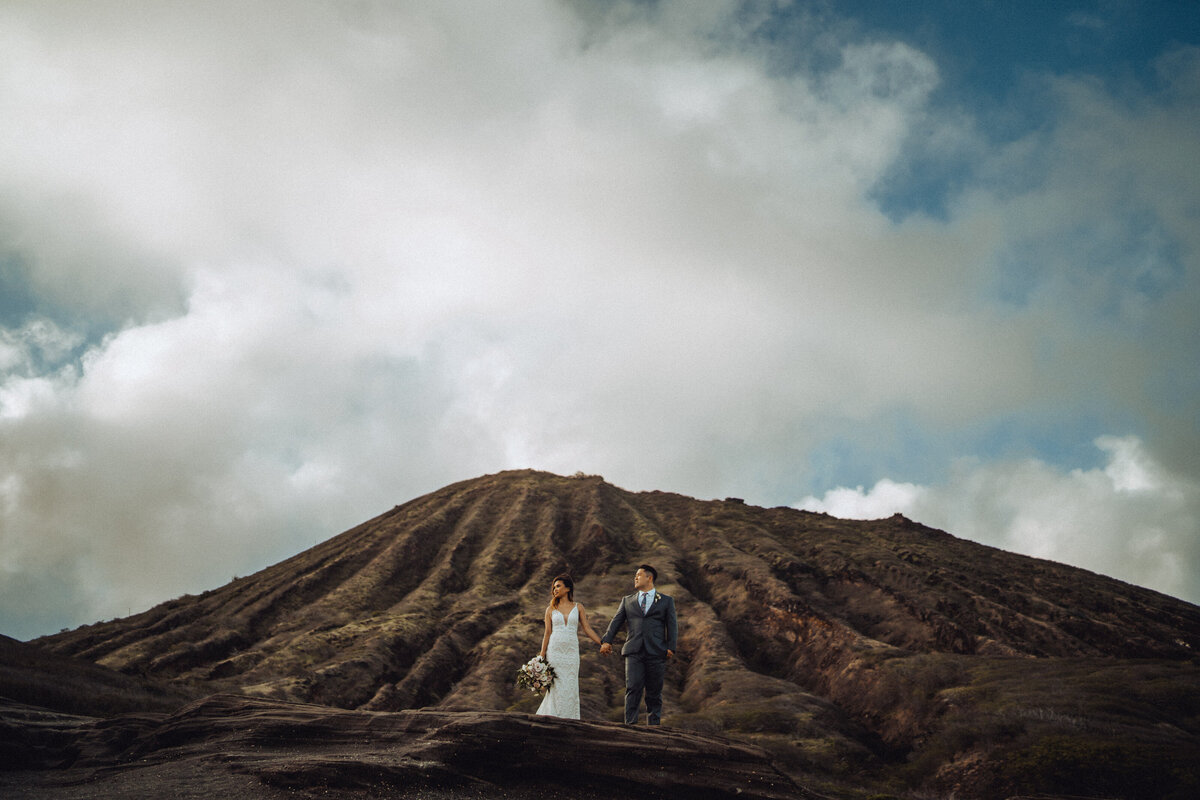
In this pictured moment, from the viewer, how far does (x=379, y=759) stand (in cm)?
945

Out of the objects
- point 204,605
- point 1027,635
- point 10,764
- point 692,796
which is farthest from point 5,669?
point 1027,635

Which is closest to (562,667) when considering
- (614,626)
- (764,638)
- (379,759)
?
(614,626)

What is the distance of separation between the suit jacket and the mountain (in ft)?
6.96

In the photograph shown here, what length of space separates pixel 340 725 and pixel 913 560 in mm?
49993

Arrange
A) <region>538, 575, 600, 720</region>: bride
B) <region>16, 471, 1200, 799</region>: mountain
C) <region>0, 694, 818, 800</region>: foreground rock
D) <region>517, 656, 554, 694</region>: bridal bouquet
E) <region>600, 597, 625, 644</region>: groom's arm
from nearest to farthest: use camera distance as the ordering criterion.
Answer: <region>0, 694, 818, 800</region>: foreground rock → <region>517, 656, 554, 694</region>: bridal bouquet → <region>538, 575, 600, 720</region>: bride → <region>600, 597, 625, 644</region>: groom's arm → <region>16, 471, 1200, 799</region>: mountain

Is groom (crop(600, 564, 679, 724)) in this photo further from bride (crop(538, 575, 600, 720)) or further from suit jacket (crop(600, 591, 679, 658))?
bride (crop(538, 575, 600, 720))

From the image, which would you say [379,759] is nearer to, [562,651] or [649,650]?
[562,651]

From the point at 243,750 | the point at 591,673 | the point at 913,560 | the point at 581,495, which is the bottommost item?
the point at 591,673

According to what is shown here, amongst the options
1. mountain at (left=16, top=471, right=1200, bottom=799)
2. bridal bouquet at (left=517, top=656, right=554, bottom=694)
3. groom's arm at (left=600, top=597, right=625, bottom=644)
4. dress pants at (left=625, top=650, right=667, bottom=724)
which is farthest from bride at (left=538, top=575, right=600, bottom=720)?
mountain at (left=16, top=471, right=1200, bottom=799)

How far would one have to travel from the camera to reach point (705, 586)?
49812 mm

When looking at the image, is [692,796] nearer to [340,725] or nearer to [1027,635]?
[340,725]

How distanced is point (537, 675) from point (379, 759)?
12.0 ft

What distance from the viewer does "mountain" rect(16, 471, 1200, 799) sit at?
1858 cm

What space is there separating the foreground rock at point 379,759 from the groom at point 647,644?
196cm
